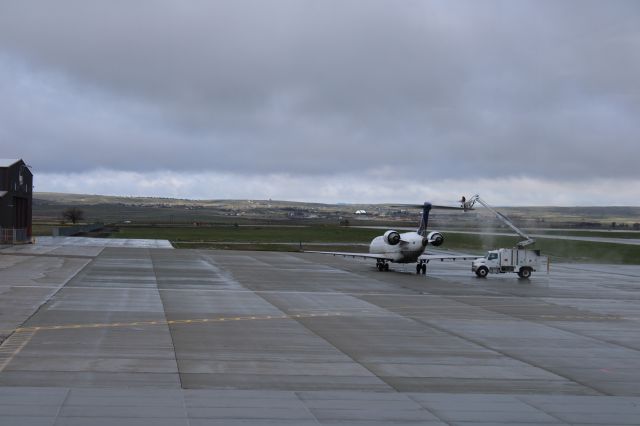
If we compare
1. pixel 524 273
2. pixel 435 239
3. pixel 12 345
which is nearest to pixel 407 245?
pixel 435 239

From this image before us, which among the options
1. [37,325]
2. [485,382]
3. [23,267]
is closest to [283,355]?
[485,382]

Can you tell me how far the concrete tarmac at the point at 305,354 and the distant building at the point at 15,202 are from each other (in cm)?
3509

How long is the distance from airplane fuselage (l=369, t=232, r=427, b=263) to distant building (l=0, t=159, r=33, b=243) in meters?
38.9

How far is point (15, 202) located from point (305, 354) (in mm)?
66232

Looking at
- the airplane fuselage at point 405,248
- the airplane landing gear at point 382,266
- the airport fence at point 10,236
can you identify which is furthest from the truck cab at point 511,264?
the airport fence at point 10,236

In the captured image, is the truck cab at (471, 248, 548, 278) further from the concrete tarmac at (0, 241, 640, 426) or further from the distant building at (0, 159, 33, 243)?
the distant building at (0, 159, 33, 243)

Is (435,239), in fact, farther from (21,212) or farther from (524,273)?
(21,212)

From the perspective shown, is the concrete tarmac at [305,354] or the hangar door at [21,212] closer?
the concrete tarmac at [305,354]

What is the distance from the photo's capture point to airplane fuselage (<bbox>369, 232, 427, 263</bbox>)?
49.2 metres

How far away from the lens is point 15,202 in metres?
75.4

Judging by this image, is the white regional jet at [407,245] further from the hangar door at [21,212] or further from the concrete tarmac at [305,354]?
the hangar door at [21,212]

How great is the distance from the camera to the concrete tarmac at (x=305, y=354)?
12016mm

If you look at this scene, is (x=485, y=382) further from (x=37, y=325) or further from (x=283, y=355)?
(x=37, y=325)

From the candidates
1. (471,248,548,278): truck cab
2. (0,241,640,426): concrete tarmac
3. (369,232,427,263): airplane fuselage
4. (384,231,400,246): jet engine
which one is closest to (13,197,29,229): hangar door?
(0,241,640,426): concrete tarmac
